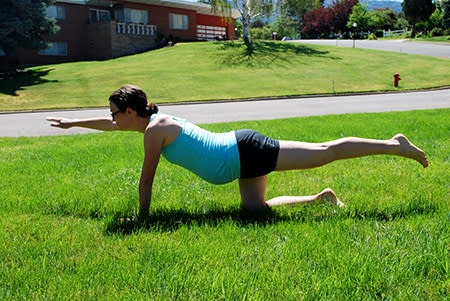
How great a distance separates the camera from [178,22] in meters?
45.4

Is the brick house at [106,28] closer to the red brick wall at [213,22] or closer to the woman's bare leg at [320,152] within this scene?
the red brick wall at [213,22]

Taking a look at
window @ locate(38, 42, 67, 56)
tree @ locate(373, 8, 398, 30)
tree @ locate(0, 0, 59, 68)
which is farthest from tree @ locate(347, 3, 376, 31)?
tree @ locate(0, 0, 59, 68)

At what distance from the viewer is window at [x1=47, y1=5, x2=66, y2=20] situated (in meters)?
37.7

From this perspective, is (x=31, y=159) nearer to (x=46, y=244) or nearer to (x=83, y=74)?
(x=46, y=244)

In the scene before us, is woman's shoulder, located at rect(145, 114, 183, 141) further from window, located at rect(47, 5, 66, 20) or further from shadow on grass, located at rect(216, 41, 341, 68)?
window, located at rect(47, 5, 66, 20)

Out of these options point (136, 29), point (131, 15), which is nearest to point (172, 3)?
point (131, 15)

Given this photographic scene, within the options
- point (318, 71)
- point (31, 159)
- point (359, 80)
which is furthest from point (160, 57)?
point (31, 159)

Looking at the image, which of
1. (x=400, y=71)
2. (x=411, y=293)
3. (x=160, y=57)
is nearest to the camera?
(x=411, y=293)

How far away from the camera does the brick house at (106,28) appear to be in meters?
37.9

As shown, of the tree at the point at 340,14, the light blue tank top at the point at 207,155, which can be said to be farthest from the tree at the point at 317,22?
the light blue tank top at the point at 207,155

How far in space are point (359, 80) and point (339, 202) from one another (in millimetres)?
22029

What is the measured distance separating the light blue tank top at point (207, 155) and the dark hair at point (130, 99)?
423 millimetres

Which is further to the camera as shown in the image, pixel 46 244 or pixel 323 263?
pixel 46 244

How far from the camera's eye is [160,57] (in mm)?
33250
